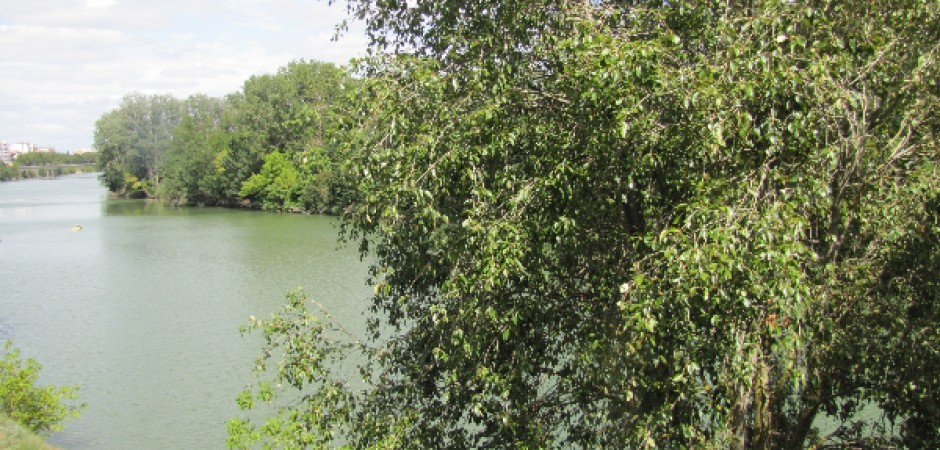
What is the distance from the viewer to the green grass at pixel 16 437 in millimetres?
9422

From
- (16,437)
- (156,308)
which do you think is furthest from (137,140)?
(16,437)

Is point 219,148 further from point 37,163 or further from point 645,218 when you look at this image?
point 37,163

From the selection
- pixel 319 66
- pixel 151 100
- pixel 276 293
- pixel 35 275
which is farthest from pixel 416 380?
pixel 151 100

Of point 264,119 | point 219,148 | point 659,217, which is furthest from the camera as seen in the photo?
point 219,148

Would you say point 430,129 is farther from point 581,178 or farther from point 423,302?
point 423,302

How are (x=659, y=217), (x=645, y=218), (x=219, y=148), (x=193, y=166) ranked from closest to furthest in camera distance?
(x=659, y=217)
(x=645, y=218)
(x=193, y=166)
(x=219, y=148)

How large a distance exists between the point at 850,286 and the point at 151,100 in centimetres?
7203

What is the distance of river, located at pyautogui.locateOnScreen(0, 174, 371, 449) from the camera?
13.2 m

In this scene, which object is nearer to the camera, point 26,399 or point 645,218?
point 645,218

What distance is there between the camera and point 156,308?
2123cm

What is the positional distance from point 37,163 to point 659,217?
156325mm

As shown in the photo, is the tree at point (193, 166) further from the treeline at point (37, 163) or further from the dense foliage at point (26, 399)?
the treeline at point (37, 163)

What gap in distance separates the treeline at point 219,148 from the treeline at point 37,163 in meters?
45.9

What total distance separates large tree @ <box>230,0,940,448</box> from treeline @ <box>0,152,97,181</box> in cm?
11557
